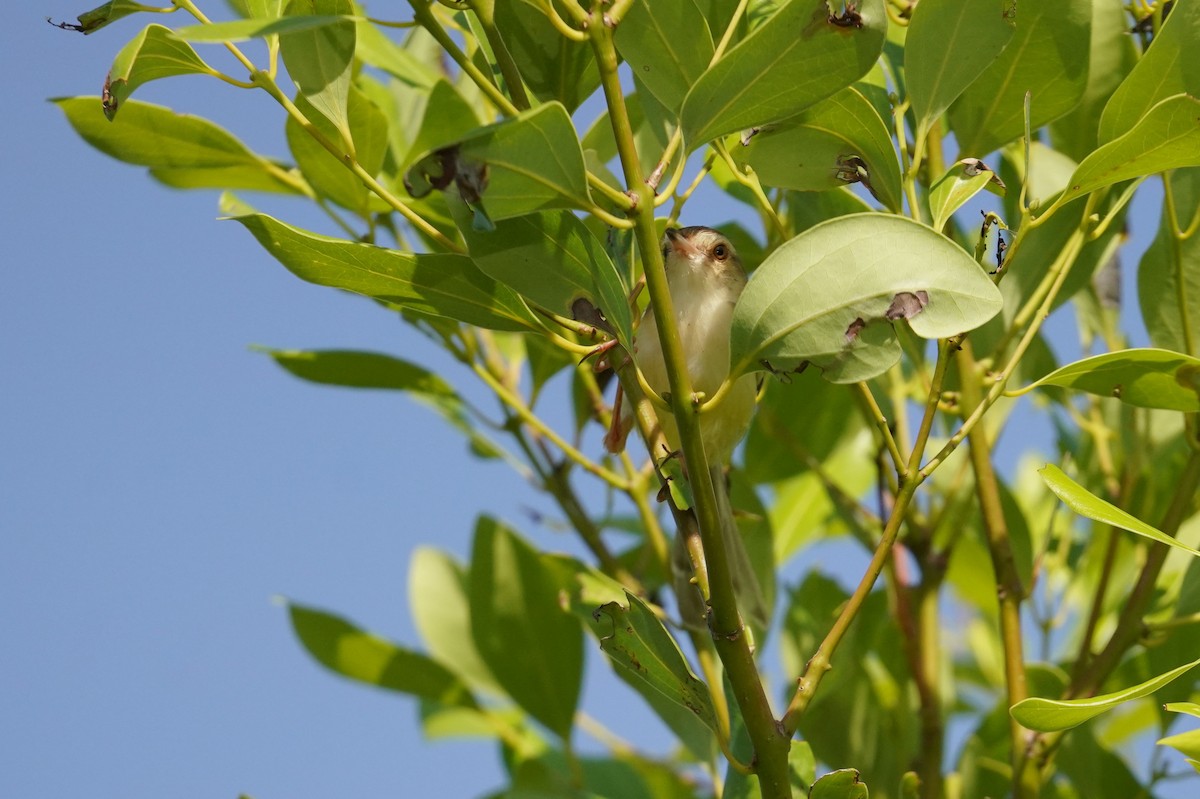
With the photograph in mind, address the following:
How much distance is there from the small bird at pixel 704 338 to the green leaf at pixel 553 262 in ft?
2.79

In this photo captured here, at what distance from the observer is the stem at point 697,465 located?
4.28 feet

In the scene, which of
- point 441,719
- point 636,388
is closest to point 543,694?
point 441,719

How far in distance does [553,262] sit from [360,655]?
5.61 feet

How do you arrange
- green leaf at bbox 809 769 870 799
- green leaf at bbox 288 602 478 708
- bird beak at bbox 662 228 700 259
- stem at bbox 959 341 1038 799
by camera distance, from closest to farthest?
green leaf at bbox 809 769 870 799, stem at bbox 959 341 1038 799, green leaf at bbox 288 602 478 708, bird beak at bbox 662 228 700 259

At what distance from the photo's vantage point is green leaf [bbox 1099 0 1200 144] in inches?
62.6

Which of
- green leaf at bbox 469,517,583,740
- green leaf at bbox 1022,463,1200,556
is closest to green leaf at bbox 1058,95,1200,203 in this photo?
green leaf at bbox 1022,463,1200,556

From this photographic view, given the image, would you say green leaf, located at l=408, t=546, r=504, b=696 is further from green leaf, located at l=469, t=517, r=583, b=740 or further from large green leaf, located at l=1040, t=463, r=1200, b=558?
large green leaf, located at l=1040, t=463, r=1200, b=558

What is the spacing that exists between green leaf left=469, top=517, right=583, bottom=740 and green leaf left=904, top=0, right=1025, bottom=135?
145 cm

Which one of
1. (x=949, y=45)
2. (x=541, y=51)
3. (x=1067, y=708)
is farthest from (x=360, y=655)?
(x=949, y=45)

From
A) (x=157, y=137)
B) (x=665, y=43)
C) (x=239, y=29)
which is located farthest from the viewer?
(x=157, y=137)

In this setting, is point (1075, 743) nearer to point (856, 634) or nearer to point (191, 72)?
point (856, 634)

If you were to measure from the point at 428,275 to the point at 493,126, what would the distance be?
1.29ft

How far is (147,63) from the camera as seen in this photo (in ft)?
5.00

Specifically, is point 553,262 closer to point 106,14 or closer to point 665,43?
point 665,43
